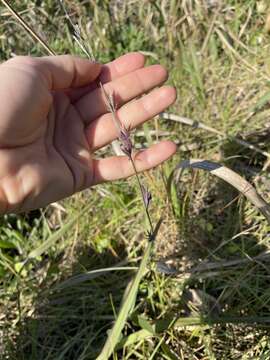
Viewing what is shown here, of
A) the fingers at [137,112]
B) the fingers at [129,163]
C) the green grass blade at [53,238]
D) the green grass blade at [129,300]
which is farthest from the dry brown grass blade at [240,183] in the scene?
the green grass blade at [53,238]

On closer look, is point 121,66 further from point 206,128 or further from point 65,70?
point 206,128

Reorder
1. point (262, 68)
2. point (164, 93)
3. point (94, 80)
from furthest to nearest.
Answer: point (262, 68) < point (94, 80) < point (164, 93)

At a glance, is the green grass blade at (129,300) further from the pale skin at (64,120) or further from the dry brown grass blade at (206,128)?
the dry brown grass blade at (206,128)

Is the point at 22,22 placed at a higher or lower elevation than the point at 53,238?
higher

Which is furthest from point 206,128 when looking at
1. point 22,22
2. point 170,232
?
point 22,22

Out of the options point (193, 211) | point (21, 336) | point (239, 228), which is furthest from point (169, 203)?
point (21, 336)

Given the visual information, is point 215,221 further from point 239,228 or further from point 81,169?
point 81,169

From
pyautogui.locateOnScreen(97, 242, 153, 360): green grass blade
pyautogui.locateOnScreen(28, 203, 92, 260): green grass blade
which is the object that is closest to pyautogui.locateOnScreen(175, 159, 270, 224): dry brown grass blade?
pyautogui.locateOnScreen(97, 242, 153, 360): green grass blade
